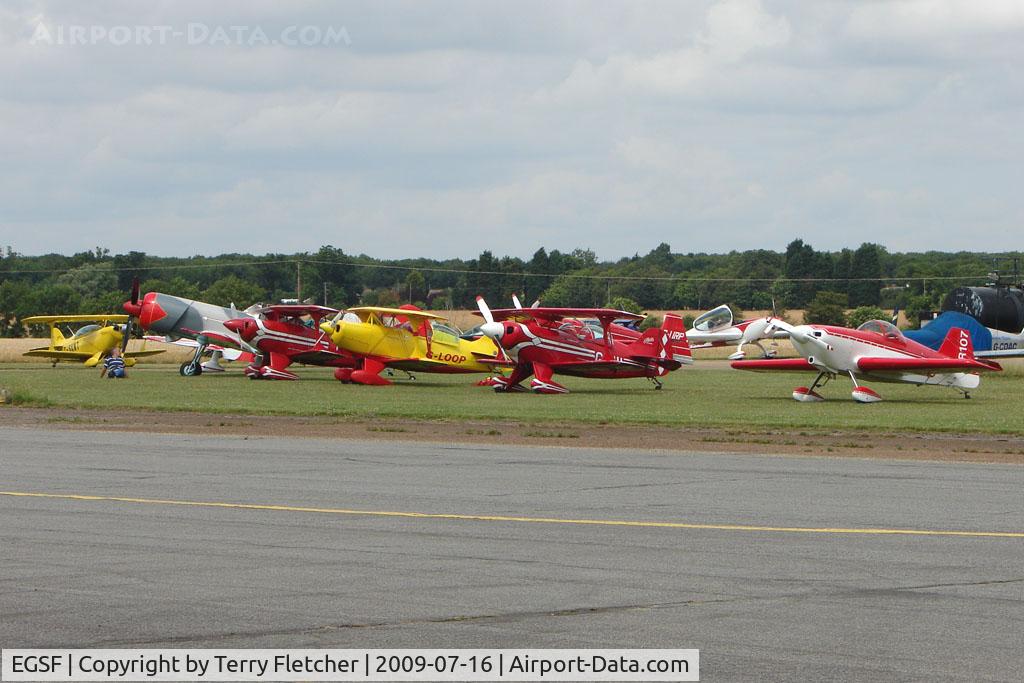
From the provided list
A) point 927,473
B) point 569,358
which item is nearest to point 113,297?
point 569,358

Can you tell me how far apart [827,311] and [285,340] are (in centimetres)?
7054

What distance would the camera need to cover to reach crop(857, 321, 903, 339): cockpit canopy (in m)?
34.1

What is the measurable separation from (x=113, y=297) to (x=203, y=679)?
115190 mm

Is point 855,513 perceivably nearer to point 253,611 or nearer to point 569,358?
point 253,611

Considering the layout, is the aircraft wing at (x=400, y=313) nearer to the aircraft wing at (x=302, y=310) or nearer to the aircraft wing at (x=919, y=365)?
the aircraft wing at (x=302, y=310)

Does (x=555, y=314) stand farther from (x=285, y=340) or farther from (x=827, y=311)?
(x=827, y=311)

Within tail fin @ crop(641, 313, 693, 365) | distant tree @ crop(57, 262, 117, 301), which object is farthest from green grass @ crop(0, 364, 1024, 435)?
distant tree @ crop(57, 262, 117, 301)

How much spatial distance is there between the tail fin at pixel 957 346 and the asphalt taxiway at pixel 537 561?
18184 mm

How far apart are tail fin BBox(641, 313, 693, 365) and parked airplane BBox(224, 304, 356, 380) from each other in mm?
11080

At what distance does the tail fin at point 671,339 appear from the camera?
41.3 meters

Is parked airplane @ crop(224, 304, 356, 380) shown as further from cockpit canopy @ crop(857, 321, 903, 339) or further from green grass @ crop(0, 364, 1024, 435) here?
cockpit canopy @ crop(857, 321, 903, 339)

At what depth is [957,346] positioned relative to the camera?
34.2 m

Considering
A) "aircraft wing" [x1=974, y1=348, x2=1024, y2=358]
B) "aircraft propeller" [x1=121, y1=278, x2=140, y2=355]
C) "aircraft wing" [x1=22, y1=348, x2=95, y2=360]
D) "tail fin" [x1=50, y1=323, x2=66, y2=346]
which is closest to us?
"aircraft propeller" [x1=121, y1=278, x2=140, y2=355]

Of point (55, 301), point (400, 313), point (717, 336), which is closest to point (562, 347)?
point (400, 313)
